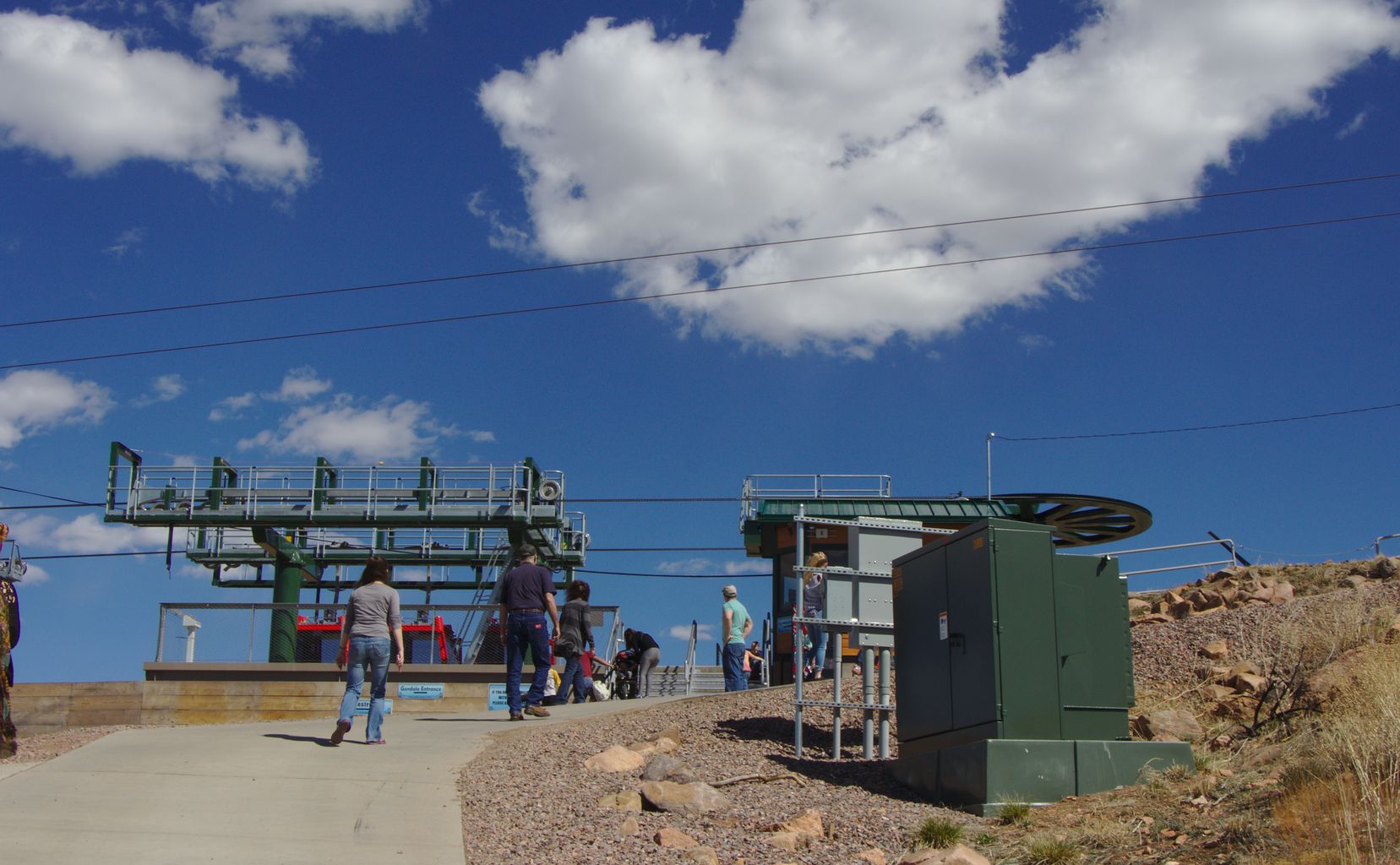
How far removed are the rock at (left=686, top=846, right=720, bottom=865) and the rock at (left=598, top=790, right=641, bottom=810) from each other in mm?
1054

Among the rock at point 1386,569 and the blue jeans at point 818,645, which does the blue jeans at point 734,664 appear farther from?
the rock at point 1386,569

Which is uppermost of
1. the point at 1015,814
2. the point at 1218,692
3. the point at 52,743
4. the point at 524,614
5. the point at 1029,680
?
the point at 524,614

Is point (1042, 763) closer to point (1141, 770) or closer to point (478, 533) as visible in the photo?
point (1141, 770)

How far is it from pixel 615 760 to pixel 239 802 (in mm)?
2733

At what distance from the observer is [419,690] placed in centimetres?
1848

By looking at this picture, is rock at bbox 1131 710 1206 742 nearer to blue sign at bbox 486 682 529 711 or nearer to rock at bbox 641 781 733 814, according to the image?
rock at bbox 641 781 733 814

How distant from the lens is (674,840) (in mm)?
7488

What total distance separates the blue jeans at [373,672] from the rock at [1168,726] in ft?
20.0

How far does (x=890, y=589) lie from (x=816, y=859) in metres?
4.08

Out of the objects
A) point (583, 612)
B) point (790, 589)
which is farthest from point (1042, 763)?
point (790, 589)

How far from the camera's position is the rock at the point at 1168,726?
991 centimetres

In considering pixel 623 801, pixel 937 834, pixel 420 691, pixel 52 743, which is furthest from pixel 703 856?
pixel 420 691

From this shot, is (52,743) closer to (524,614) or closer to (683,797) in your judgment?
(524,614)

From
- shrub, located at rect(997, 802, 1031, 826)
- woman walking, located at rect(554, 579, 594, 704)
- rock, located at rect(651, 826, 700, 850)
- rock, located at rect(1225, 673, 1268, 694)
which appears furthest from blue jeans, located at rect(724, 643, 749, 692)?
rock, located at rect(651, 826, 700, 850)
